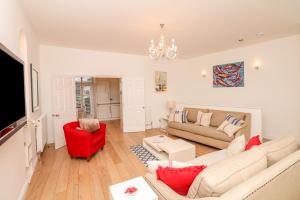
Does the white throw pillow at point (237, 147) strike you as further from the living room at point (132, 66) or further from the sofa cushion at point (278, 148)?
the living room at point (132, 66)

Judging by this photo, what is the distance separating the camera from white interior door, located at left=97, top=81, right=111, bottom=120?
7781mm

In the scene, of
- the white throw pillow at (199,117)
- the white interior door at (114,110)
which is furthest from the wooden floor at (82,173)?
the white interior door at (114,110)

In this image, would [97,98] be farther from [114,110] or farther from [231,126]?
[231,126]

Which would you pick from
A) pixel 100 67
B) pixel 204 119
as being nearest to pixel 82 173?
pixel 204 119

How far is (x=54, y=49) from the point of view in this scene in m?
4.44

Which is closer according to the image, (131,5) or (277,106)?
(131,5)

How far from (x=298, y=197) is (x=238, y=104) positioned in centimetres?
368

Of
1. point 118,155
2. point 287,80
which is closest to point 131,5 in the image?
point 118,155

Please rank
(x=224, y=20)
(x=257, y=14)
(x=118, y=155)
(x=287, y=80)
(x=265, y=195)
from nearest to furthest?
(x=265, y=195) → (x=257, y=14) → (x=224, y=20) → (x=118, y=155) → (x=287, y=80)

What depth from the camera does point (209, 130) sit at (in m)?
3.85

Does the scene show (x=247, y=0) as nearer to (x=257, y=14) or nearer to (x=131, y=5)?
(x=257, y=14)

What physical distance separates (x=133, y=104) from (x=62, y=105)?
223 cm

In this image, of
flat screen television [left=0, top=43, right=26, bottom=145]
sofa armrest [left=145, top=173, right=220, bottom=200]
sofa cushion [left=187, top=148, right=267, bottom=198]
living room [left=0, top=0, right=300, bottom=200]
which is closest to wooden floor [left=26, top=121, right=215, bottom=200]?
living room [left=0, top=0, right=300, bottom=200]

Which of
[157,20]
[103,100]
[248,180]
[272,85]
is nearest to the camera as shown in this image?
[248,180]
